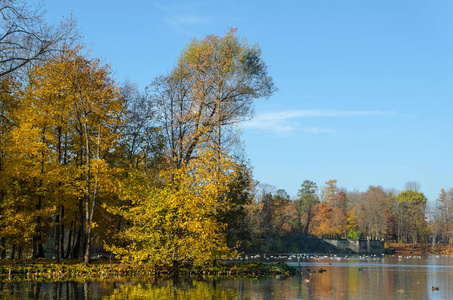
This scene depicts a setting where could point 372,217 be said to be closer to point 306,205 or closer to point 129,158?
point 306,205

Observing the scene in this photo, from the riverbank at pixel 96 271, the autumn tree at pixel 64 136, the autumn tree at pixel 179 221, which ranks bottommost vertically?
the riverbank at pixel 96 271

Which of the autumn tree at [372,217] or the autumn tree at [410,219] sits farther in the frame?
the autumn tree at [410,219]

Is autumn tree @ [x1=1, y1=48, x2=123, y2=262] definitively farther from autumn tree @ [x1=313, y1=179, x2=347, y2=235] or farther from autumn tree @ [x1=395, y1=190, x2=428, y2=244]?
autumn tree @ [x1=395, y1=190, x2=428, y2=244]

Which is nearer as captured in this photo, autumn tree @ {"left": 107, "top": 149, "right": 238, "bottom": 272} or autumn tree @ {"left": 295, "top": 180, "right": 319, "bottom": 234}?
autumn tree @ {"left": 107, "top": 149, "right": 238, "bottom": 272}

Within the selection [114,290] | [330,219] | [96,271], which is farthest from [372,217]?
[114,290]

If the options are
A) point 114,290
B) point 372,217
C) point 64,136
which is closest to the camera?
point 114,290

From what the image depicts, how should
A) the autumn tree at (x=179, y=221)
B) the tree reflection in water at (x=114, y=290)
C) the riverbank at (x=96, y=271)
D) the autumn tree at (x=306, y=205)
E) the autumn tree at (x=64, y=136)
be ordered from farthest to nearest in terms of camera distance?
the autumn tree at (x=306, y=205) → the autumn tree at (x=64, y=136) → the autumn tree at (x=179, y=221) → the riverbank at (x=96, y=271) → the tree reflection in water at (x=114, y=290)

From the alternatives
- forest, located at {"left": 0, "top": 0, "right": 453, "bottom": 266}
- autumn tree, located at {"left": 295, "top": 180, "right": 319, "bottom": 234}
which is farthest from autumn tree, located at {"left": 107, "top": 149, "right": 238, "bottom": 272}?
autumn tree, located at {"left": 295, "top": 180, "right": 319, "bottom": 234}

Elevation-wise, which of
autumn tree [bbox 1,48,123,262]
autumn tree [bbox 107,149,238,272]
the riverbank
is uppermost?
autumn tree [bbox 1,48,123,262]

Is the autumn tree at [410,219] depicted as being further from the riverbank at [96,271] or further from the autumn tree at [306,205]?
the riverbank at [96,271]

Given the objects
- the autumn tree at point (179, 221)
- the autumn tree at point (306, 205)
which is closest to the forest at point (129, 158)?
the autumn tree at point (179, 221)

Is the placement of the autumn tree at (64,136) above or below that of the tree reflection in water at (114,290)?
above

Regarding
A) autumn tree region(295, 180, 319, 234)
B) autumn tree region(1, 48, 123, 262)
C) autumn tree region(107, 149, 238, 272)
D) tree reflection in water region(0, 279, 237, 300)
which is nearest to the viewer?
tree reflection in water region(0, 279, 237, 300)

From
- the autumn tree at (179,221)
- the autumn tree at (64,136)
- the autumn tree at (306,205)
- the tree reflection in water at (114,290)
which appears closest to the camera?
the tree reflection in water at (114,290)
